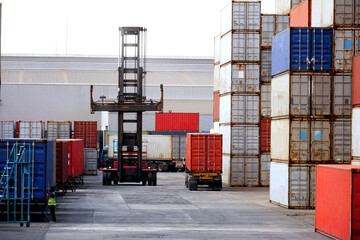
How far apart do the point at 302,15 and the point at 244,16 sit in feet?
32.2

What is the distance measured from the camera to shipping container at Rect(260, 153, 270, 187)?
46.2 meters

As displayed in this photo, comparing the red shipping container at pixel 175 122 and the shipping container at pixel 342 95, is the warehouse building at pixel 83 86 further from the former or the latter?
A: the shipping container at pixel 342 95

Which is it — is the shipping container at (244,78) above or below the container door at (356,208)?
above

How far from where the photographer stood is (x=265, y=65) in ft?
152

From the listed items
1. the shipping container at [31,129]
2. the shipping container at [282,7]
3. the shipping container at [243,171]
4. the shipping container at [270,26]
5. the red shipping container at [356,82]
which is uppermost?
the shipping container at [282,7]

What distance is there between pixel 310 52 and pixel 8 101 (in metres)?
58.7

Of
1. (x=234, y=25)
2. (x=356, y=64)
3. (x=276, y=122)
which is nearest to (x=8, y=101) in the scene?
(x=234, y=25)

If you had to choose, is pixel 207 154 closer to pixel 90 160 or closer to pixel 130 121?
pixel 130 121

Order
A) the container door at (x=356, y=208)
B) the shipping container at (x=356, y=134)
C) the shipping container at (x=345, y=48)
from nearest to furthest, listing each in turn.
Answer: the container door at (x=356, y=208), the shipping container at (x=356, y=134), the shipping container at (x=345, y=48)

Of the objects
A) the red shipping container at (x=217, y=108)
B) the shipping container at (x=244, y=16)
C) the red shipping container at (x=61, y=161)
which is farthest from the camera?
the red shipping container at (x=217, y=108)

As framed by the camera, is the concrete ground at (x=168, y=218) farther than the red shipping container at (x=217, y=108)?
No

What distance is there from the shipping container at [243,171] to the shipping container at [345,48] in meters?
14.8

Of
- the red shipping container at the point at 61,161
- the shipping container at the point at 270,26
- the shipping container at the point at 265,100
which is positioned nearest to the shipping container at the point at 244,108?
the shipping container at the point at 265,100

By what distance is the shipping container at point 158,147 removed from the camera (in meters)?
67.4
